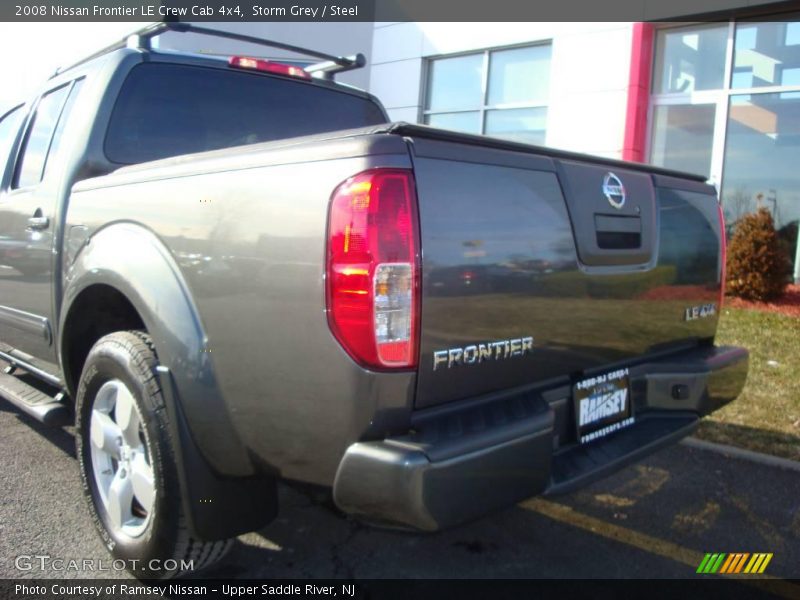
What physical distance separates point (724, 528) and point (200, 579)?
237cm

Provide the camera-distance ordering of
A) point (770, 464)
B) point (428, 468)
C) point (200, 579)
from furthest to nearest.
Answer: point (770, 464), point (200, 579), point (428, 468)

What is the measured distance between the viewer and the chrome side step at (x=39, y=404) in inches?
128

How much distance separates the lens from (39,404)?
11.1ft

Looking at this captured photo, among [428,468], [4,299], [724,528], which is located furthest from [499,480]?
[4,299]

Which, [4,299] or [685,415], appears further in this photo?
[4,299]

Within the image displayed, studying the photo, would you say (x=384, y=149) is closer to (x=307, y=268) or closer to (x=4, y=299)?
(x=307, y=268)

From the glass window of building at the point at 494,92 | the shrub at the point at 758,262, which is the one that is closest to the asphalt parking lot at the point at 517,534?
the shrub at the point at 758,262

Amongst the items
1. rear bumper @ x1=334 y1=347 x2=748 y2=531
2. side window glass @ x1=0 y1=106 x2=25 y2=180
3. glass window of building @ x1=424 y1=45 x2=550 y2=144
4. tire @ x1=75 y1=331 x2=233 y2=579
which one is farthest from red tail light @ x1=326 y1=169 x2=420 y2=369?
glass window of building @ x1=424 y1=45 x2=550 y2=144

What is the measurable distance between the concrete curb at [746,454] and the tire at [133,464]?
3.00 metres

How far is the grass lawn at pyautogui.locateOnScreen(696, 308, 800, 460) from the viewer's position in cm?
445

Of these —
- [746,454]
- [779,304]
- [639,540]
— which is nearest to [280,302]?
[639,540]

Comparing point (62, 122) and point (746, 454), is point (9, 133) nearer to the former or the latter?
point (62, 122)

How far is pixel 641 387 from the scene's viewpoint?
296cm

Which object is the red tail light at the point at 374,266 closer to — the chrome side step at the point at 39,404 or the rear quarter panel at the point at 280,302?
the rear quarter panel at the point at 280,302
